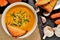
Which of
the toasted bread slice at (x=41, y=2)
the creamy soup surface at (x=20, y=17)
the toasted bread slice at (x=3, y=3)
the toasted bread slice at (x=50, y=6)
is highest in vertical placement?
the toasted bread slice at (x=3, y=3)

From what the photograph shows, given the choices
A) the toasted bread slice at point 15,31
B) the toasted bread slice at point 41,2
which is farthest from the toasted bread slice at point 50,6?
the toasted bread slice at point 15,31

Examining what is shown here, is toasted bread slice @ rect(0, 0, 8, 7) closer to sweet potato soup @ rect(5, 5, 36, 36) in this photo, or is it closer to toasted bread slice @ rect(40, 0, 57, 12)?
sweet potato soup @ rect(5, 5, 36, 36)

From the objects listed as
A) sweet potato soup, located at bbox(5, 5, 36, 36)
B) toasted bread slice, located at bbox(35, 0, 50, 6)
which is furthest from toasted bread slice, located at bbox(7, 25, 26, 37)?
toasted bread slice, located at bbox(35, 0, 50, 6)

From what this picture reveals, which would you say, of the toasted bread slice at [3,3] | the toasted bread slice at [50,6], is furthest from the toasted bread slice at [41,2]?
the toasted bread slice at [3,3]

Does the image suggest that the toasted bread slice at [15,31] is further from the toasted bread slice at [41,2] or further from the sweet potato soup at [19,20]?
the toasted bread slice at [41,2]

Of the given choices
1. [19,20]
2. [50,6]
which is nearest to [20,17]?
[19,20]

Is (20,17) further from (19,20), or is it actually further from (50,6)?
(50,6)

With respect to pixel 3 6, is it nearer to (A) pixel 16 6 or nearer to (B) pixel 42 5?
(A) pixel 16 6

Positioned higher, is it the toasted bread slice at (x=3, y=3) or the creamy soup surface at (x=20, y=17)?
the toasted bread slice at (x=3, y=3)

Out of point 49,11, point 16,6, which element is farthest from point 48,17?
point 16,6
